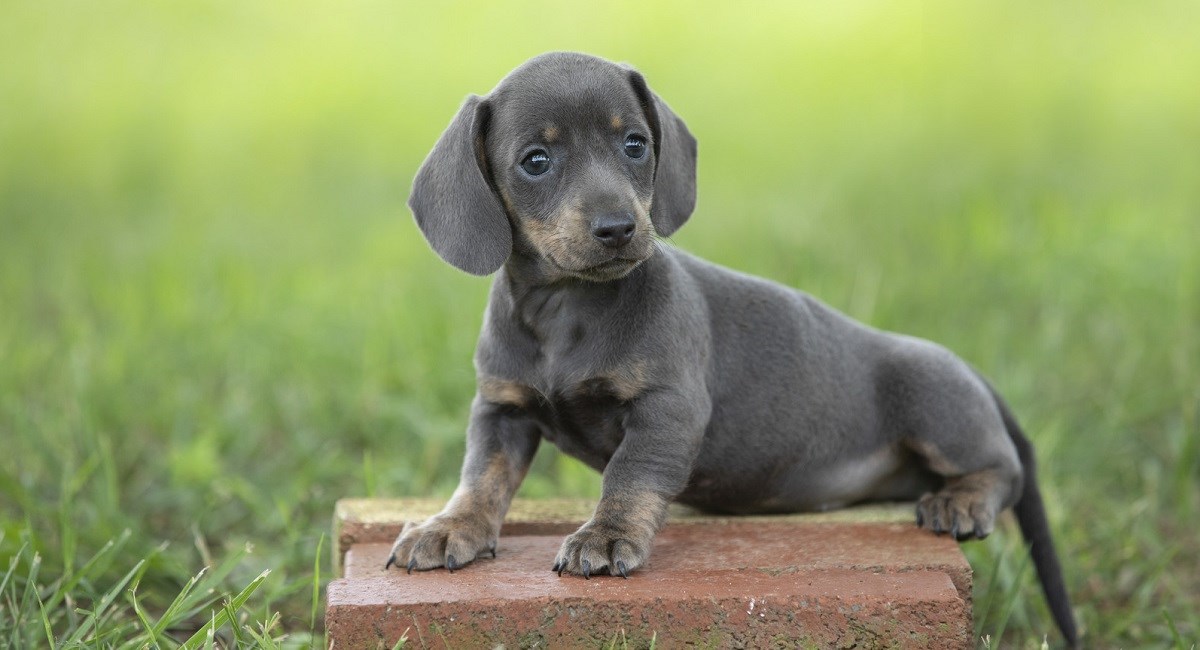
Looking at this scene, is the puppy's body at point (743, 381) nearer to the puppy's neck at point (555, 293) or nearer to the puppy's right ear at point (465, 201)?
the puppy's neck at point (555, 293)

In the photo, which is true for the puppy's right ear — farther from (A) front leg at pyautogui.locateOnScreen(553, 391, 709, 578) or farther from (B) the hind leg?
(B) the hind leg

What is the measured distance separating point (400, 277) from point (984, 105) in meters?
5.23

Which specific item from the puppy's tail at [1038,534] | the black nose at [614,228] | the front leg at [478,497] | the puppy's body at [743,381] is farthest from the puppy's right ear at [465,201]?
the puppy's tail at [1038,534]

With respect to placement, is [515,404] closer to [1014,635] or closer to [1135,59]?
[1014,635]

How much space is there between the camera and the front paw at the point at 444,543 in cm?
345

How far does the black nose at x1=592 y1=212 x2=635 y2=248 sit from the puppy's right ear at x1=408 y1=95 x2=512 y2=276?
1.19 feet

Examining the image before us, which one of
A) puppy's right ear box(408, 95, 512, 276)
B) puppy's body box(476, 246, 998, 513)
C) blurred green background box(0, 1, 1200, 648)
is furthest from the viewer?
blurred green background box(0, 1, 1200, 648)

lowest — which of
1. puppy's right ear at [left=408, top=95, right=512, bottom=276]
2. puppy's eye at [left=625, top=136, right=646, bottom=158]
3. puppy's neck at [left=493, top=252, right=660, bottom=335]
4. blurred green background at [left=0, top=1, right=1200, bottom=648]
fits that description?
blurred green background at [left=0, top=1, right=1200, bottom=648]

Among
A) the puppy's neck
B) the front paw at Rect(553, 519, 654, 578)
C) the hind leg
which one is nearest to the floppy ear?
the puppy's neck

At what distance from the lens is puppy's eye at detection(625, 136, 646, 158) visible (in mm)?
3596

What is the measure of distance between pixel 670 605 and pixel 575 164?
3.85ft

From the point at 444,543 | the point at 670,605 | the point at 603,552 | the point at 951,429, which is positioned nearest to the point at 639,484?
the point at 603,552

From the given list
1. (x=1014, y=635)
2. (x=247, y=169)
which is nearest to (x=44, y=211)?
(x=247, y=169)

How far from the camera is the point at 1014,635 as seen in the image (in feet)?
14.5
